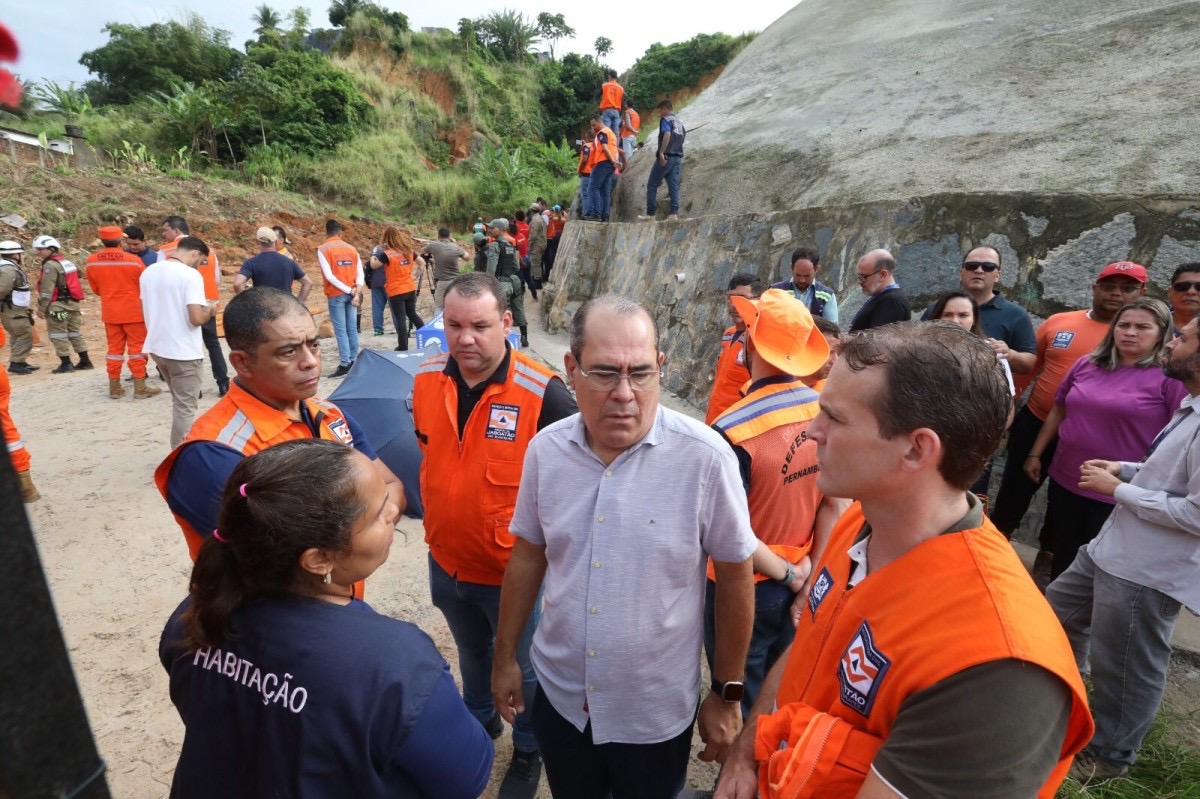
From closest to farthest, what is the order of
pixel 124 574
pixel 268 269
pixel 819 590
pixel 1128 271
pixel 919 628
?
pixel 919 628 < pixel 819 590 < pixel 1128 271 < pixel 124 574 < pixel 268 269

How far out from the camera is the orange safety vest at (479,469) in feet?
7.32

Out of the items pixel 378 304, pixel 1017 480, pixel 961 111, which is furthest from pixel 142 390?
pixel 961 111

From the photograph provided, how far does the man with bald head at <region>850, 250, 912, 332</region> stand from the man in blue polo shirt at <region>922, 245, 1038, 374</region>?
444 mm

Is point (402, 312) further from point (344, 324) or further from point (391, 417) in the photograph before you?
point (391, 417)

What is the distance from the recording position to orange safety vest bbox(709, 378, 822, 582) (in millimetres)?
2111

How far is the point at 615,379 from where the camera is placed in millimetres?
1648

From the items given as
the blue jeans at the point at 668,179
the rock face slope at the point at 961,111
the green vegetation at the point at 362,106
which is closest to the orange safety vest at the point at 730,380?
the rock face slope at the point at 961,111

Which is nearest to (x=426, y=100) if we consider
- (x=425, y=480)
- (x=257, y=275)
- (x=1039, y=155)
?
(x=257, y=275)

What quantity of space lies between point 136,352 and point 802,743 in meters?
8.29

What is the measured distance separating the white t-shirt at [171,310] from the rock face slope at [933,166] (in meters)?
4.84

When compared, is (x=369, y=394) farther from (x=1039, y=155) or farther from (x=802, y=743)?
(x=1039, y=155)

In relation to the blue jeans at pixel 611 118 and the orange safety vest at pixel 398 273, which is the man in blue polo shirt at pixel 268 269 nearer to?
the orange safety vest at pixel 398 273

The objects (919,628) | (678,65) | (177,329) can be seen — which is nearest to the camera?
(919,628)

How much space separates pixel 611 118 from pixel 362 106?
18409 millimetres
